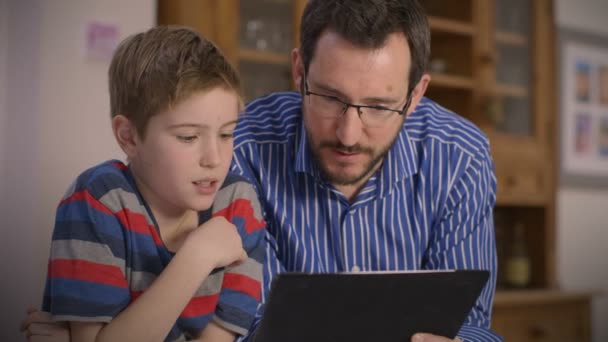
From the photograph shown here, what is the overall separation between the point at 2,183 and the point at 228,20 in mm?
994

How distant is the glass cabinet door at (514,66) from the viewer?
11.3ft

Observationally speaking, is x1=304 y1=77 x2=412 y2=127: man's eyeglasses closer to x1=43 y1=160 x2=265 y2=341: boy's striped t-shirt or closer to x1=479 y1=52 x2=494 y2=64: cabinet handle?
x1=43 y1=160 x2=265 y2=341: boy's striped t-shirt

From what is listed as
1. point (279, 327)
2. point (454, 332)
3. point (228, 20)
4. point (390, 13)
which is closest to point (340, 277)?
point (279, 327)

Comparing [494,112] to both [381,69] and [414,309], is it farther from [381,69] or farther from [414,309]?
[414,309]

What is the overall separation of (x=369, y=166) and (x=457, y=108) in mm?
1876

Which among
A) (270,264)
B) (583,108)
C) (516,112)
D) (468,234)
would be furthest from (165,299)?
(583,108)

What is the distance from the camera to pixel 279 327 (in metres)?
1.14

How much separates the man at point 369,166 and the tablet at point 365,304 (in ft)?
1.02

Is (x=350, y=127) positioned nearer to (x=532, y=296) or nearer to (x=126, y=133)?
(x=126, y=133)

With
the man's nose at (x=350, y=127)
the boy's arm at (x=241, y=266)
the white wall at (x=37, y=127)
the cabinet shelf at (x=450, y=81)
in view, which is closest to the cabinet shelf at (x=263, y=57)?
the white wall at (x=37, y=127)

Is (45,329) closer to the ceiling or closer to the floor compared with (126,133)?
closer to the floor

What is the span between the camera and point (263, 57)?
276cm

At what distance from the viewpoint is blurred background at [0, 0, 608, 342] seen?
219 centimetres

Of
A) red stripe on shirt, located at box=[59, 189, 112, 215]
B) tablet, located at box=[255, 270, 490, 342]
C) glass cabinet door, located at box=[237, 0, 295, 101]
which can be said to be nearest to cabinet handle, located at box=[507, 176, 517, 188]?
glass cabinet door, located at box=[237, 0, 295, 101]
